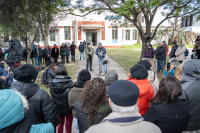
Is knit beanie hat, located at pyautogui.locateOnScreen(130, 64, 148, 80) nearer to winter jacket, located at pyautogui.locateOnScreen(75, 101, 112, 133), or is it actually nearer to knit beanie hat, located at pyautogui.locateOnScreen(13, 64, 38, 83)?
winter jacket, located at pyautogui.locateOnScreen(75, 101, 112, 133)

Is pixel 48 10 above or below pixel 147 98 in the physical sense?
above

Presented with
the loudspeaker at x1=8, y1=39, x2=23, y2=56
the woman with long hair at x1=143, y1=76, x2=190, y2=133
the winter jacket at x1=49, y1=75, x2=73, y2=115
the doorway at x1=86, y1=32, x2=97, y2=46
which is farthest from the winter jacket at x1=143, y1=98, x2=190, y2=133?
the doorway at x1=86, y1=32, x2=97, y2=46

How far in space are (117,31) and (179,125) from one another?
96.2 ft

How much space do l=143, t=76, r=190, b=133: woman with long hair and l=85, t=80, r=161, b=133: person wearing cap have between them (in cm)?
50

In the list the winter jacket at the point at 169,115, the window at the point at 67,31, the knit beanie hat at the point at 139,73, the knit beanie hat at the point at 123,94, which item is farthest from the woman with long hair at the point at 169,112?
the window at the point at 67,31

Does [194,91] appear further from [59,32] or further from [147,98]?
[59,32]

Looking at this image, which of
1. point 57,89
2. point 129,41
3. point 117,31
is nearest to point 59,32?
point 117,31

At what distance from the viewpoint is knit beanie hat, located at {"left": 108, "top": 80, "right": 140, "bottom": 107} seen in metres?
1.41

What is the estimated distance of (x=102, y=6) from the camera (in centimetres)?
1077

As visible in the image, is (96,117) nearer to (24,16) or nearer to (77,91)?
(77,91)

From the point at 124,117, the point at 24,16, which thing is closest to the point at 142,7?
the point at 24,16

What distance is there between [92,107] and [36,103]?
32.2 inches

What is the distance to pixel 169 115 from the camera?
1875 mm

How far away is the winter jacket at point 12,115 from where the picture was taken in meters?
1.31
